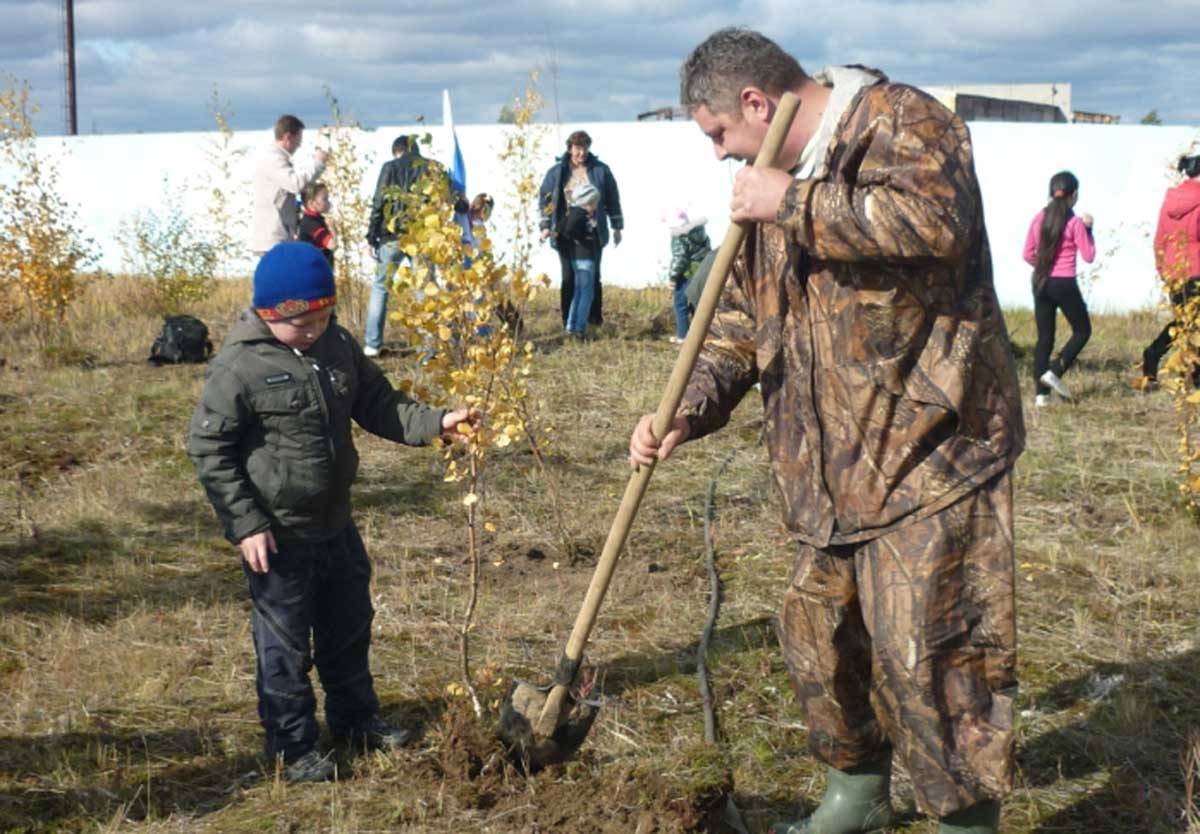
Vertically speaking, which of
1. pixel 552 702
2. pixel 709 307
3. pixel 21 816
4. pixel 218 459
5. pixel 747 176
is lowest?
pixel 21 816

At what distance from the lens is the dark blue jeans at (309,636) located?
3602 mm

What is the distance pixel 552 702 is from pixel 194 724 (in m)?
1.37

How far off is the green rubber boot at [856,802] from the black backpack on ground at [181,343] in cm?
812

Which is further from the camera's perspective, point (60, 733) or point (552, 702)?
point (60, 733)

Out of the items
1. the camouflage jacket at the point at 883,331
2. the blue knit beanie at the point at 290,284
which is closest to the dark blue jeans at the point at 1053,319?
the camouflage jacket at the point at 883,331

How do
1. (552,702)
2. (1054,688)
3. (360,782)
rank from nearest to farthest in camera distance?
1. (552,702)
2. (360,782)
3. (1054,688)

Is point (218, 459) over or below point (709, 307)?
below

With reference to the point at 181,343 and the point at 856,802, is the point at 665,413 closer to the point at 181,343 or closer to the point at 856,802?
the point at 856,802

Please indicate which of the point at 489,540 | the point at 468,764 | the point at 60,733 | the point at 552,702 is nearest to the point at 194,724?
the point at 60,733

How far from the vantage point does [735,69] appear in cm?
277

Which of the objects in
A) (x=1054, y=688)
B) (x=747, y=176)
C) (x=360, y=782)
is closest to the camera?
(x=747, y=176)

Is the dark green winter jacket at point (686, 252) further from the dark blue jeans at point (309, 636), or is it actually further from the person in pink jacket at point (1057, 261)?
the dark blue jeans at point (309, 636)

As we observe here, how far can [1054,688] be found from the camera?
4320 mm

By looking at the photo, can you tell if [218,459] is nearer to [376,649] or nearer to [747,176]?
[376,649]
